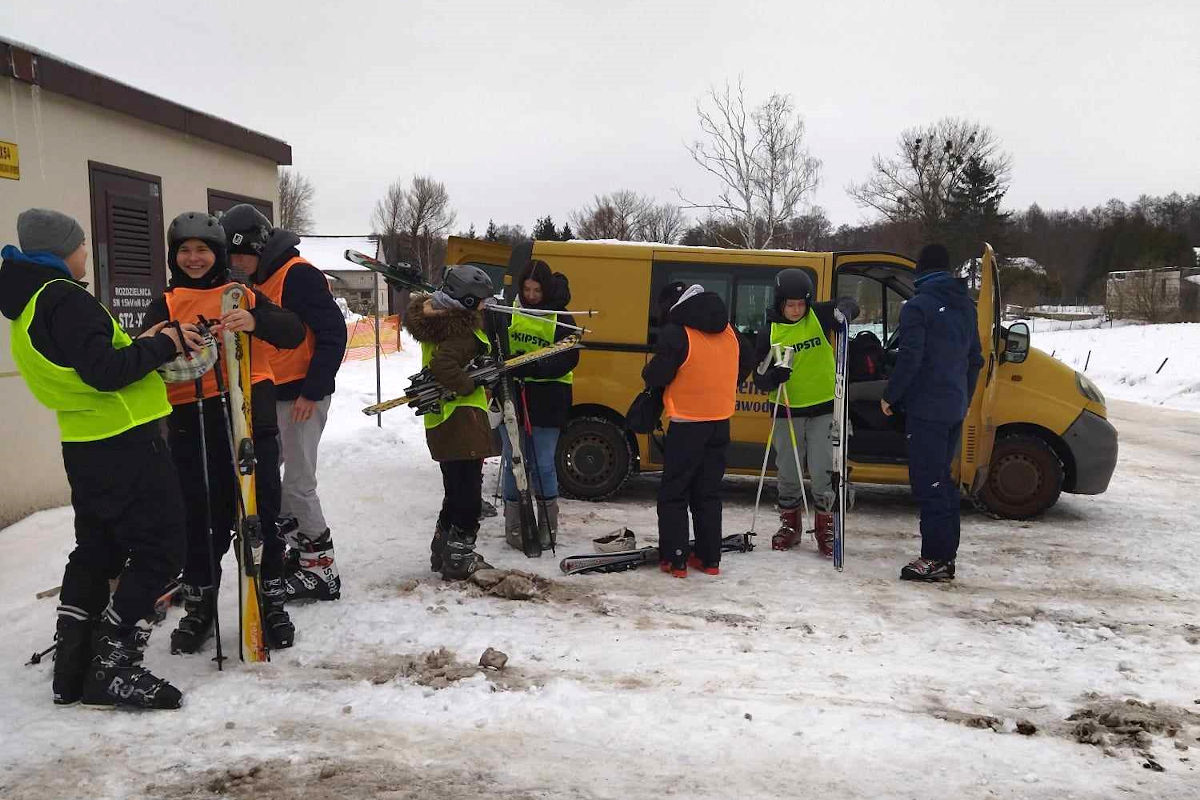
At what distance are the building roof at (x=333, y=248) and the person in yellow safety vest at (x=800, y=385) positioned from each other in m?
37.9

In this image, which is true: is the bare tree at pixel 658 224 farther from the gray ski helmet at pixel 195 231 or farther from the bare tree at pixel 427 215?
the gray ski helmet at pixel 195 231

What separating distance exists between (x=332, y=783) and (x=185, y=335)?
1.81 meters

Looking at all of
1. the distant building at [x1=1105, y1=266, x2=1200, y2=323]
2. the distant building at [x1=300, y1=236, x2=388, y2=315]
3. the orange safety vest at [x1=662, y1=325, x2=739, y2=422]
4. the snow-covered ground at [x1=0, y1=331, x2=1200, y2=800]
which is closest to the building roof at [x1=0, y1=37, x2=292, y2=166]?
the snow-covered ground at [x1=0, y1=331, x2=1200, y2=800]

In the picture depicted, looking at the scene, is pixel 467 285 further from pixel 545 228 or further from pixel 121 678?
pixel 545 228

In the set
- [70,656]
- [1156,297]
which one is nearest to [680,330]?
[70,656]

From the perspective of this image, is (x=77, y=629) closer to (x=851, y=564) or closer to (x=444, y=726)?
(x=444, y=726)

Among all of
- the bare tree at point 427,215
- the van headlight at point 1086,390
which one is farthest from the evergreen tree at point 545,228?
the van headlight at point 1086,390

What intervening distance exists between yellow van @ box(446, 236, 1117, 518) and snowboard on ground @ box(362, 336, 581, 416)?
173 centimetres

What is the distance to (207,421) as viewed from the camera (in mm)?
3918

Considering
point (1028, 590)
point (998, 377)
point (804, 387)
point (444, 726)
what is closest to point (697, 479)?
point (804, 387)

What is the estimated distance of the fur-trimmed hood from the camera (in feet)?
16.4

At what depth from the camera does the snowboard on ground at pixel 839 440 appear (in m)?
5.47

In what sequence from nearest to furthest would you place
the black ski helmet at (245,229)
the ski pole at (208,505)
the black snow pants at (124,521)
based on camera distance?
the black snow pants at (124,521)
the ski pole at (208,505)
the black ski helmet at (245,229)

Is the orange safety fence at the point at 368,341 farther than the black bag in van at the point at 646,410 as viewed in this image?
Yes
